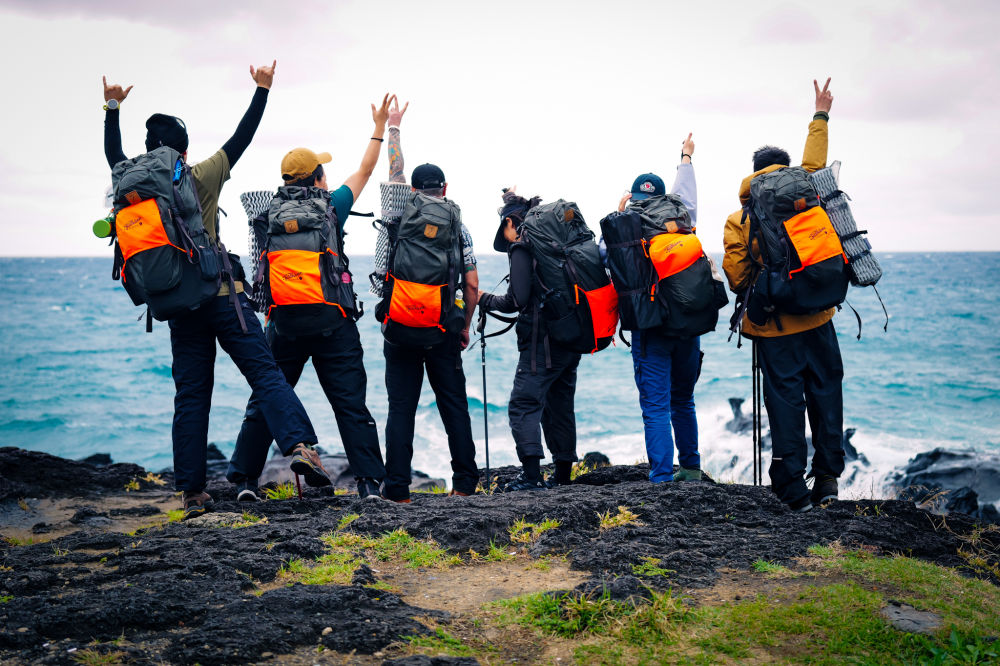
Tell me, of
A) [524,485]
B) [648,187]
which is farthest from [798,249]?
[524,485]

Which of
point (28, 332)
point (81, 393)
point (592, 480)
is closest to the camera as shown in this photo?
point (592, 480)

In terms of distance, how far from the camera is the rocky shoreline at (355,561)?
315 centimetres

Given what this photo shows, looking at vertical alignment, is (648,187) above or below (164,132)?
below

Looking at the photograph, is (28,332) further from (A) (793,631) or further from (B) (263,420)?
(A) (793,631)

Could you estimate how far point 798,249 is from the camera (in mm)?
5086

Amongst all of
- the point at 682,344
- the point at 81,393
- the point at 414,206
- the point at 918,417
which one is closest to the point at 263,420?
the point at 414,206

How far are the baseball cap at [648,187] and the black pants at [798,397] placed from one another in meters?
1.50

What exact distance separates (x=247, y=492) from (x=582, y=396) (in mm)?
21328

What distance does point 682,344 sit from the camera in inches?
234

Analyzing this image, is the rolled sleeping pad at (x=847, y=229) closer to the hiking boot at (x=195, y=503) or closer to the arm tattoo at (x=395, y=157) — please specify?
the arm tattoo at (x=395, y=157)

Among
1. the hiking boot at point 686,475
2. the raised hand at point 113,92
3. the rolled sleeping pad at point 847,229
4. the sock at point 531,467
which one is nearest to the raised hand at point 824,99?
the rolled sleeping pad at point 847,229

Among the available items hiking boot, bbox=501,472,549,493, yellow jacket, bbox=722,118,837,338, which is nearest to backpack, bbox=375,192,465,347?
hiking boot, bbox=501,472,549,493

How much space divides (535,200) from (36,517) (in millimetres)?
4822

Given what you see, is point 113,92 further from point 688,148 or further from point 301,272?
point 688,148
